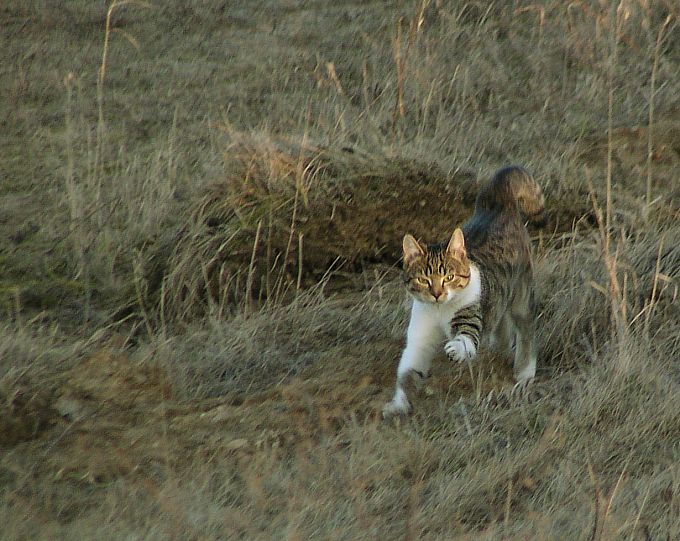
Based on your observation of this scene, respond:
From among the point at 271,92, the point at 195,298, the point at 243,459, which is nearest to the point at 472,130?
the point at 271,92

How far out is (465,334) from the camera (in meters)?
4.87

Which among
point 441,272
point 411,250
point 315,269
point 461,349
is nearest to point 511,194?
point 411,250

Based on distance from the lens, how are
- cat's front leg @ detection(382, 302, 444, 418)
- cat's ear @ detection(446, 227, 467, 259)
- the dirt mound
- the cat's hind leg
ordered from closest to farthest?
cat's front leg @ detection(382, 302, 444, 418), cat's ear @ detection(446, 227, 467, 259), the cat's hind leg, the dirt mound

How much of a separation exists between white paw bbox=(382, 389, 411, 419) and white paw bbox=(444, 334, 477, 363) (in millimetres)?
252

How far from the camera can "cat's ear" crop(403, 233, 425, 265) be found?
16.7 feet

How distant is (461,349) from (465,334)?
171mm

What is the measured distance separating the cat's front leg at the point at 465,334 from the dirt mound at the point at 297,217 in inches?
58.9

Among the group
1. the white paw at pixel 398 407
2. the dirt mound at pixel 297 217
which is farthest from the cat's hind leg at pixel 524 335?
the dirt mound at pixel 297 217

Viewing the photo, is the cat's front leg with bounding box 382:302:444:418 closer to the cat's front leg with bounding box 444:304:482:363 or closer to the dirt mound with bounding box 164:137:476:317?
the cat's front leg with bounding box 444:304:482:363

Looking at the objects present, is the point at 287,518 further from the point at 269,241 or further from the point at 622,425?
the point at 269,241

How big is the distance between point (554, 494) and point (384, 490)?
1.89 ft

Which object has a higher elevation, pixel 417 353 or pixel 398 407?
pixel 417 353

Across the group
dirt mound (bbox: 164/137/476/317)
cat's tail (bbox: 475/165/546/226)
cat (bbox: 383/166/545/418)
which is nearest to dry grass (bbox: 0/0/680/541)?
dirt mound (bbox: 164/137/476/317)

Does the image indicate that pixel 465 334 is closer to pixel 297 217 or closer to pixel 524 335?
pixel 524 335
